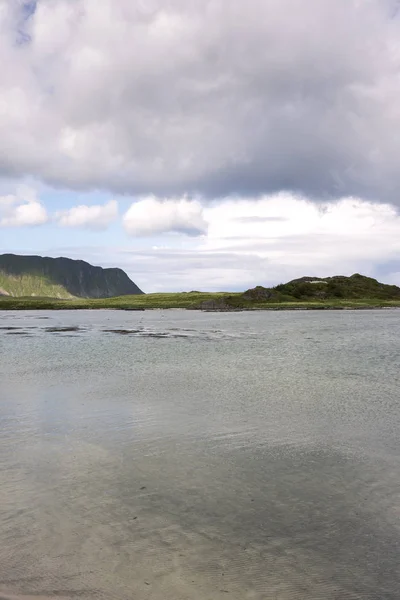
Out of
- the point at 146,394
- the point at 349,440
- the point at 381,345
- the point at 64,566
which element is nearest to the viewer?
the point at 64,566

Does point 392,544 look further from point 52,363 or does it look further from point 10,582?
point 52,363

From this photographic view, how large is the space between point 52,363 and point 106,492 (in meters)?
30.4

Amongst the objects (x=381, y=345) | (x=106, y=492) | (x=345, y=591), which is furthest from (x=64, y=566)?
(x=381, y=345)

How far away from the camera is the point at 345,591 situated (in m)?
7.74

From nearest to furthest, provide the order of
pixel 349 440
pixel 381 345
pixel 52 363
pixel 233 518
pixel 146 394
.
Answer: pixel 233 518 < pixel 349 440 < pixel 146 394 < pixel 52 363 < pixel 381 345

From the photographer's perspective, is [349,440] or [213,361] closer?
[349,440]

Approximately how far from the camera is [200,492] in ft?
39.5

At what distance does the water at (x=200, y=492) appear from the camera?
8.12 m

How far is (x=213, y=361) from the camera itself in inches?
1638

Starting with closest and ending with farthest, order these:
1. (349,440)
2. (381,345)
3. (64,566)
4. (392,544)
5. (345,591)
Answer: (345,591)
(64,566)
(392,544)
(349,440)
(381,345)

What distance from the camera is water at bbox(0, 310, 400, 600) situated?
320 inches

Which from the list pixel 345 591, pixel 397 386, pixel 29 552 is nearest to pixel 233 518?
pixel 345 591

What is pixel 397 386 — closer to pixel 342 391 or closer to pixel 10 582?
pixel 342 391

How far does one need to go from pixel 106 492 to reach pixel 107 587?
4.28 metres
